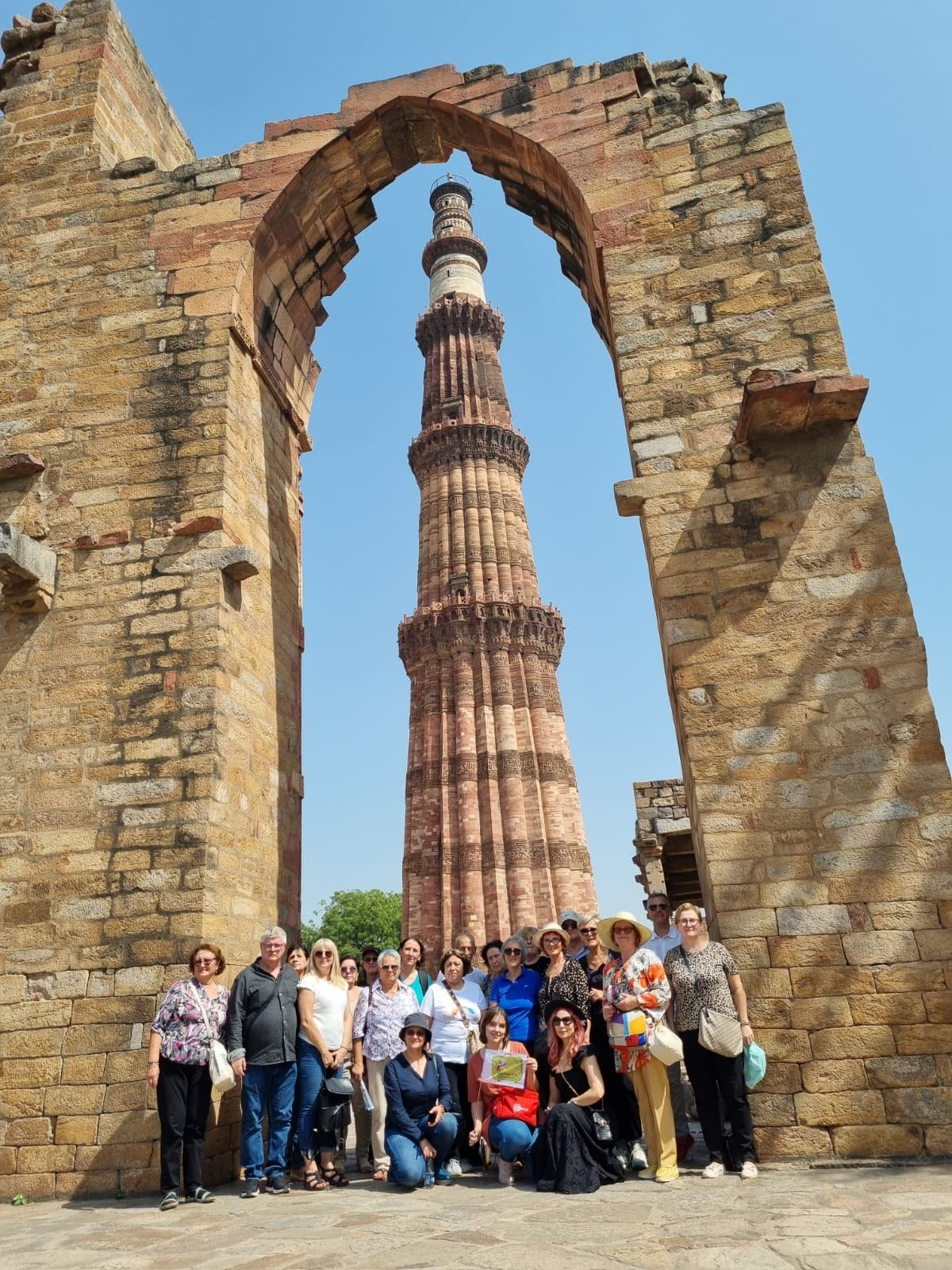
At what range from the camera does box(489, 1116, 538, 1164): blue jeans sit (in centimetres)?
407

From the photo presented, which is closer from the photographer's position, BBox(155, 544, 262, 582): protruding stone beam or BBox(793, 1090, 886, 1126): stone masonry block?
BBox(793, 1090, 886, 1126): stone masonry block

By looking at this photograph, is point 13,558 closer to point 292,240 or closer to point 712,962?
point 292,240

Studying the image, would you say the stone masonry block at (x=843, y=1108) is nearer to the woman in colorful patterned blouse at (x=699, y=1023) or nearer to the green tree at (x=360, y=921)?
the woman in colorful patterned blouse at (x=699, y=1023)

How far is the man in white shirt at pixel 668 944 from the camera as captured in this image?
4.54 m

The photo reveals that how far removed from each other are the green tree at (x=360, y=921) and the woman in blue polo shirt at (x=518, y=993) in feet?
109

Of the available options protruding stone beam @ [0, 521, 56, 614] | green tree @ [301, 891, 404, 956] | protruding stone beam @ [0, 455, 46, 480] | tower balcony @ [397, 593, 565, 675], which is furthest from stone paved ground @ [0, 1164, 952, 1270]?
green tree @ [301, 891, 404, 956]

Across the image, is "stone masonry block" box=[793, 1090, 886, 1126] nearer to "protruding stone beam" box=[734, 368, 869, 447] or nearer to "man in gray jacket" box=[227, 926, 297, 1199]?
"man in gray jacket" box=[227, 926, 297, 1199]

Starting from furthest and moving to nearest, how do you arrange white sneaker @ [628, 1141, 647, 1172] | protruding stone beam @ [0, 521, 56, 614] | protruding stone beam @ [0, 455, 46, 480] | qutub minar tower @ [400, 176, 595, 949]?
qutub minar tower @ [400, 176, 595, 949] → protruding stone beam @ [0, 455, 46, 480] → protruding stone beam @ [0, 521, 56, 614] → white sneaker @ [628, 1141, 647, 1172]

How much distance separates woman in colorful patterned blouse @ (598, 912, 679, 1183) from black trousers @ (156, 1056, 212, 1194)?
1.92 meters

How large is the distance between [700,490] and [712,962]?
2.70 metres

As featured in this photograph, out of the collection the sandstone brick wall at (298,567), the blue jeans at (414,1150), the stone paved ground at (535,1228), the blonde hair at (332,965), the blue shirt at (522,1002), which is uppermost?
the sandstone brick wall at (298,567)

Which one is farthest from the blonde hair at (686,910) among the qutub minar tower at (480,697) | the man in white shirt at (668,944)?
the qutub minar tower at (480,697)

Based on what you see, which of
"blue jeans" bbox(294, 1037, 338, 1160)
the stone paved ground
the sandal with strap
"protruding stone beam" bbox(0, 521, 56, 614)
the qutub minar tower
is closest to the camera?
the stone paved ground

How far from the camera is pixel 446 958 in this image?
4.83 metres
